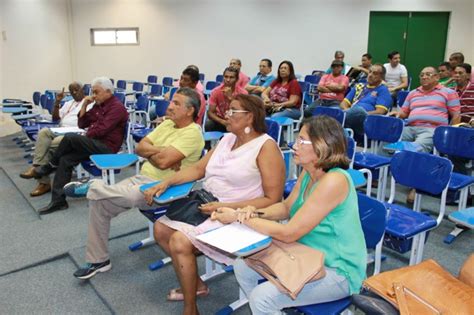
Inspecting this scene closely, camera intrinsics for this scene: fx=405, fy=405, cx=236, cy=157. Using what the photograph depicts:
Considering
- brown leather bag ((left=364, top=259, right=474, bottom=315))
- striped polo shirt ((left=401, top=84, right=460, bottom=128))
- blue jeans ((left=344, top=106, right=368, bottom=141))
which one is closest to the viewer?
brown leather bag ((left=364, top=259, right=474, bottom=315))

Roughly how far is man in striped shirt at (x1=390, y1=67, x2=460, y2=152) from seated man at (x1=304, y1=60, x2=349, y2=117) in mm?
1566

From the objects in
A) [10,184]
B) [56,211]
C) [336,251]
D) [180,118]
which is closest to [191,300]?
[336,251]

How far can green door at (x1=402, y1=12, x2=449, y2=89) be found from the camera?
9.84 m

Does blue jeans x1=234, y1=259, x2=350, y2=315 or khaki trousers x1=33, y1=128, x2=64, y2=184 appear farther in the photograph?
khaki trousers x1=33, y1=128, x2=64, y2=184

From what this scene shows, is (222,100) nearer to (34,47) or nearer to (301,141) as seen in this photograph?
(301,141)

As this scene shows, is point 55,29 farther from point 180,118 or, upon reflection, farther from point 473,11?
point 473,11

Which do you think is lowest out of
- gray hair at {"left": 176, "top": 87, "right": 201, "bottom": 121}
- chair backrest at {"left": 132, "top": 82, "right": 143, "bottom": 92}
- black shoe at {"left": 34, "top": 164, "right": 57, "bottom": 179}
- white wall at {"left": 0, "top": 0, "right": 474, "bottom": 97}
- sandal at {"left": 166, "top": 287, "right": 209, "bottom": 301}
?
sandal at {"left": 166, "top": 287, "right": 209, "bottom": 301}

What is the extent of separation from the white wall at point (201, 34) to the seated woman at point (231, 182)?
25.0 ft

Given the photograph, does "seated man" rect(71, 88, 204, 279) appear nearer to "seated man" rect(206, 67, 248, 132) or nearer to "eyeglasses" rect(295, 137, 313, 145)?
"eyeglasses" rect(295, 137, 313, 145)

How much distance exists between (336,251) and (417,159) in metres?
Result: 1.32

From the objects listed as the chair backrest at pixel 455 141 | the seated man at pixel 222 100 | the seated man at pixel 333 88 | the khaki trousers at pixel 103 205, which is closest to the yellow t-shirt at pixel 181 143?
the khaki trousers at pixel 103 205

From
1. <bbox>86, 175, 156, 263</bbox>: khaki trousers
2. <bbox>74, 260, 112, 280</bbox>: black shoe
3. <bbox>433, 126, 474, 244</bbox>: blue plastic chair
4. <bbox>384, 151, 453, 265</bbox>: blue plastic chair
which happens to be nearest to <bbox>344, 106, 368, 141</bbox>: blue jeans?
<bbox>433, 126, 474, 244</bbox>: blue plastic chair

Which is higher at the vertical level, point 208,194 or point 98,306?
point 208,194

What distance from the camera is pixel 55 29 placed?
903 centimetres
